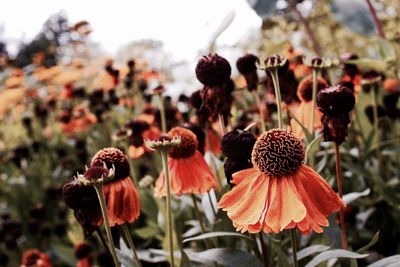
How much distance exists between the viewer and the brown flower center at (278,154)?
60cm

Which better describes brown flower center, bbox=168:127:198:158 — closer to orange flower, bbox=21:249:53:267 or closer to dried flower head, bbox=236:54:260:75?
dried flower head, bbox=236:54:260:75

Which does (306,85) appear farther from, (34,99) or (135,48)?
(135,48)

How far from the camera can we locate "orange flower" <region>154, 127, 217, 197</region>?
806mm

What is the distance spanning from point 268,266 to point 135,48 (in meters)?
2.80

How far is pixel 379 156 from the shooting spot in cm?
118

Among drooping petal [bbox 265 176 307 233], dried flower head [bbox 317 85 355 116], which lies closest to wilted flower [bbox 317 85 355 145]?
dried flower head [bbox 317 85 355 116]

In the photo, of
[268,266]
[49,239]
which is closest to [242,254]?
[268,266]

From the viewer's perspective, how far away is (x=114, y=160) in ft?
2.37

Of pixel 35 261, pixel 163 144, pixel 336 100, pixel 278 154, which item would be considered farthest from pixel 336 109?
pixel 35 261

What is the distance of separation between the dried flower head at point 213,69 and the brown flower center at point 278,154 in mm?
146

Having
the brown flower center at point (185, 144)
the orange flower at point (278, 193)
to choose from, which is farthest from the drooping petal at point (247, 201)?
the brown flower center at point (185, 144)

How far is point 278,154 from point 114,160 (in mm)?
240

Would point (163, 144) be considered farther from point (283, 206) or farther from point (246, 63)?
point (246, 63)

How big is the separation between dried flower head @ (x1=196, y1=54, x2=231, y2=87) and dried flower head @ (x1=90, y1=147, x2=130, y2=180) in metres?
0.16
